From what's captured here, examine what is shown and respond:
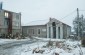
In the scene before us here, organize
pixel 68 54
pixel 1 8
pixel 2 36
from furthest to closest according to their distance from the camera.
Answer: pixel 1 8 < pixel 2 36 < pixel 68 54

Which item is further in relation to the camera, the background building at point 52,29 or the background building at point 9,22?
the background building at point 9,22

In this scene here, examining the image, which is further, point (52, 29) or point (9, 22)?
point (9, 22)

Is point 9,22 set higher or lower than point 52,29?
higher

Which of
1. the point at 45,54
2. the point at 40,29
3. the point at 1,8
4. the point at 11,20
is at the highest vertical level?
the point at 1,8

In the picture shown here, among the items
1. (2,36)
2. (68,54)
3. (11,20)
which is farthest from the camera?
(11,20)

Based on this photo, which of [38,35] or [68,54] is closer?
[68,54]

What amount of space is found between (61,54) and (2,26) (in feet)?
113

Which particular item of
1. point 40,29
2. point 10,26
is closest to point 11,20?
point 10,26

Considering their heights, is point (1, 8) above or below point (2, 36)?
above

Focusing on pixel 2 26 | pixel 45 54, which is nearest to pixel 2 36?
pixel 2 26

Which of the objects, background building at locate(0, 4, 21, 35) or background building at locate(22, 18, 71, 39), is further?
background building at locate(0, 4, 21, 35)

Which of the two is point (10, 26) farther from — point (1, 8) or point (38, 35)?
point (38, 35)

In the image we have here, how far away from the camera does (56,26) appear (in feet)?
140

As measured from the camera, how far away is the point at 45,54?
44.7ft
